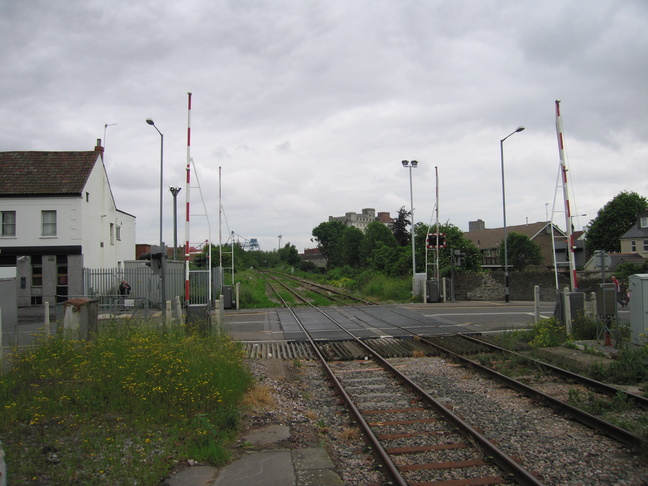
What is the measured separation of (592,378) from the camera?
29.9 ft

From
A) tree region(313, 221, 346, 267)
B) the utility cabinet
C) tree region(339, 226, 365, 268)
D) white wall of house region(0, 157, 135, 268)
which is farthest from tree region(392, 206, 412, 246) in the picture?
tree region(313, 221, 346, 267)

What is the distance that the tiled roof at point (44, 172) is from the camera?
1085 inches

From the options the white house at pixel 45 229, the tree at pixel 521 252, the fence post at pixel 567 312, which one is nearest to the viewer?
the fence post at pixel 567 312

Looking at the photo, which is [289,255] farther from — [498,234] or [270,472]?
[270,472]

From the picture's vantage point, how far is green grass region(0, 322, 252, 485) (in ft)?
16.7

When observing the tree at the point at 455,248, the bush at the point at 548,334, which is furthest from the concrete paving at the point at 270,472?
the tree at the point at 455,248

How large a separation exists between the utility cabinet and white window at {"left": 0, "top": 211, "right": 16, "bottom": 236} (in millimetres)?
28519

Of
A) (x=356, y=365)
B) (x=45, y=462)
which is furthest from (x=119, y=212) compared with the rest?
(x=45, y=462)

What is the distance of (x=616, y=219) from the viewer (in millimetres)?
67750

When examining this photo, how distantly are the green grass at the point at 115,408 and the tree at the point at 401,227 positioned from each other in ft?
157

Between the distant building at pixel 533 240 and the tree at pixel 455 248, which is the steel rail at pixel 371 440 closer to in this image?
the tree at pixel 455 248

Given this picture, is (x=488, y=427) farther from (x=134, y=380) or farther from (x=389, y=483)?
(x=134, y=380)

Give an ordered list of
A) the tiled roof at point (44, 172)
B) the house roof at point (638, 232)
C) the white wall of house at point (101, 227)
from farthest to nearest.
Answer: the house roof at point (638, 232), the white wall of house at point (101, 227), the tiled roof at point (44, 172)

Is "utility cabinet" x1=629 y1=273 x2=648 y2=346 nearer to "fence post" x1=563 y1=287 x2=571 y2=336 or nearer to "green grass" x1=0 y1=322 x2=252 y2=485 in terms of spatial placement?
"fence post" x1=563 y1=287 x2=571 y2=336
